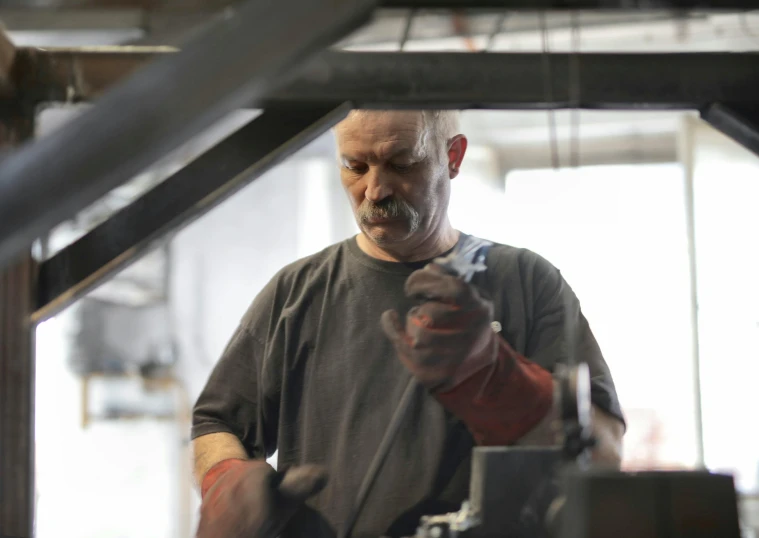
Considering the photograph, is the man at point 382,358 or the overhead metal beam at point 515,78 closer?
the overhead metal beam at point 515,78

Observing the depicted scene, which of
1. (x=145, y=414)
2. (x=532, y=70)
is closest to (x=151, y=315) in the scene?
(x=145, y=414)

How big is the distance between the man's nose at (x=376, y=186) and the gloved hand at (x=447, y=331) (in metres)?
0.17

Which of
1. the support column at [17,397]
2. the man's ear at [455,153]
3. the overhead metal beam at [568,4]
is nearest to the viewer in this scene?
the overhead metal beam at [568,4]

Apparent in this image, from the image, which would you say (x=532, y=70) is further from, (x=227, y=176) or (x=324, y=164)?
(x=324, y=164)

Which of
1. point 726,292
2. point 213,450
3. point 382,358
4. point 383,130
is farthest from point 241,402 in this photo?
point 726,292

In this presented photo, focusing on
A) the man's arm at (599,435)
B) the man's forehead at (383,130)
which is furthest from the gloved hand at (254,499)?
the man's forehead at (383,130)

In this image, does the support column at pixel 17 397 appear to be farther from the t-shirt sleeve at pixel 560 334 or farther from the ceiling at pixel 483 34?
the t-shirt sleeve at pixel 560 334

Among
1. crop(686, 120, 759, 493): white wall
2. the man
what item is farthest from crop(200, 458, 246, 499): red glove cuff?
crop(686, 120, 759, 493): white wall

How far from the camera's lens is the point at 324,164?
236 cm

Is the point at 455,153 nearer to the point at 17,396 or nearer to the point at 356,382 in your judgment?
the point at 356,382

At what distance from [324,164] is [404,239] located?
46.7 inches

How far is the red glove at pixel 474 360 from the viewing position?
0.99 metres

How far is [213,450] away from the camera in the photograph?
1.15 metres

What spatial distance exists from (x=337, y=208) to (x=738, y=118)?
1493 millimetres
